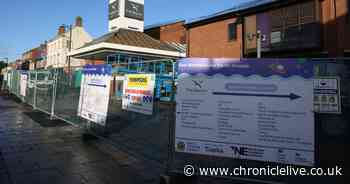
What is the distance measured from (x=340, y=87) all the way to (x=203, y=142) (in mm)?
1826

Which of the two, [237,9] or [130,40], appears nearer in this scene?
[237,9]

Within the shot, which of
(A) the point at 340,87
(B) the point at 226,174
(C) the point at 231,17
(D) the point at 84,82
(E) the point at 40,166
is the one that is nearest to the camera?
(A) the point at 340,87

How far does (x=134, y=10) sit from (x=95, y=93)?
89.4 ft

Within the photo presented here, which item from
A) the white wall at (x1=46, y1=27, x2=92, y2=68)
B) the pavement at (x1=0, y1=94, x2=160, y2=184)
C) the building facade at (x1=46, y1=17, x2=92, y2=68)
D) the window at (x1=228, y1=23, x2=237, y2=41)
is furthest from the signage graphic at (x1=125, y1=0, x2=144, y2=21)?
the pavement at (x1=0, y1=94, x2=160, y2=184)

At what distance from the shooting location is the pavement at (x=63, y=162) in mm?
3957

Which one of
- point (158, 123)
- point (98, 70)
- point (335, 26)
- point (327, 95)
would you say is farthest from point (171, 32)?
point (327, 95)

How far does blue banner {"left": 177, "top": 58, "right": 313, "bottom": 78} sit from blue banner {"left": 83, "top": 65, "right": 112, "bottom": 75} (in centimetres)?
274

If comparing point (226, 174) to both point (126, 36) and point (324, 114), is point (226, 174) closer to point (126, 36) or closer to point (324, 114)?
point (324, 114)

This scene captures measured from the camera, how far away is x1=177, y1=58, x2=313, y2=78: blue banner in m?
2.98

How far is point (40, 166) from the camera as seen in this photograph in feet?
14.5

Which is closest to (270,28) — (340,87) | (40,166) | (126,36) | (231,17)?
(231,17)

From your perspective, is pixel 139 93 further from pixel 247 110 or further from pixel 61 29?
pixel 61 29

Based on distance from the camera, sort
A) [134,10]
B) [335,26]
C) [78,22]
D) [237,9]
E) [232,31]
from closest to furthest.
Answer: [335,26], [237,9], [232,31], [134,10], [78,22]

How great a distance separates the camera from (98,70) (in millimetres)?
6098
